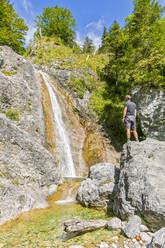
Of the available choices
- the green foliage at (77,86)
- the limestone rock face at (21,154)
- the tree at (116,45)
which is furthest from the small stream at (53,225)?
the tree at (116,45)

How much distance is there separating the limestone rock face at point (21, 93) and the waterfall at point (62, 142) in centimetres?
171

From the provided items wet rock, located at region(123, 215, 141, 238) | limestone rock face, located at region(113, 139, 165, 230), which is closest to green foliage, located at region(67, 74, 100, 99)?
limestone rock face, located at region(113, 139, 165, 230)

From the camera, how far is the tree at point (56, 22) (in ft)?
128

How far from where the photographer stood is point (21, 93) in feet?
42.4

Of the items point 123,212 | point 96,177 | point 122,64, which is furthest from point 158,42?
point 123,212

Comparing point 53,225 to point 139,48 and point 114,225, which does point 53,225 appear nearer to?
point 114,225

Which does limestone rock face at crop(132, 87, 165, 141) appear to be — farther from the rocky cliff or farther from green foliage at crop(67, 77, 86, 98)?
green foliage at crop(67, 77, 86, 98)

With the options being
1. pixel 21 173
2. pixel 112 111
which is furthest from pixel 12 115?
pixel 112 111

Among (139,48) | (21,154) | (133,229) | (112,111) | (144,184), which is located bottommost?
(133,229)

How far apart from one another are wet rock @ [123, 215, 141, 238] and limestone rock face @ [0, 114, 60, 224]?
4.12m

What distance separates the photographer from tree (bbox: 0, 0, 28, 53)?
2128cm

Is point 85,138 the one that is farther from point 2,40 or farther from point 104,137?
point 2,40

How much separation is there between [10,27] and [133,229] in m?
27.4

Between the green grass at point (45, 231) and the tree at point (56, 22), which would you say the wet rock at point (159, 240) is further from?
the tree at point (56, 22)
